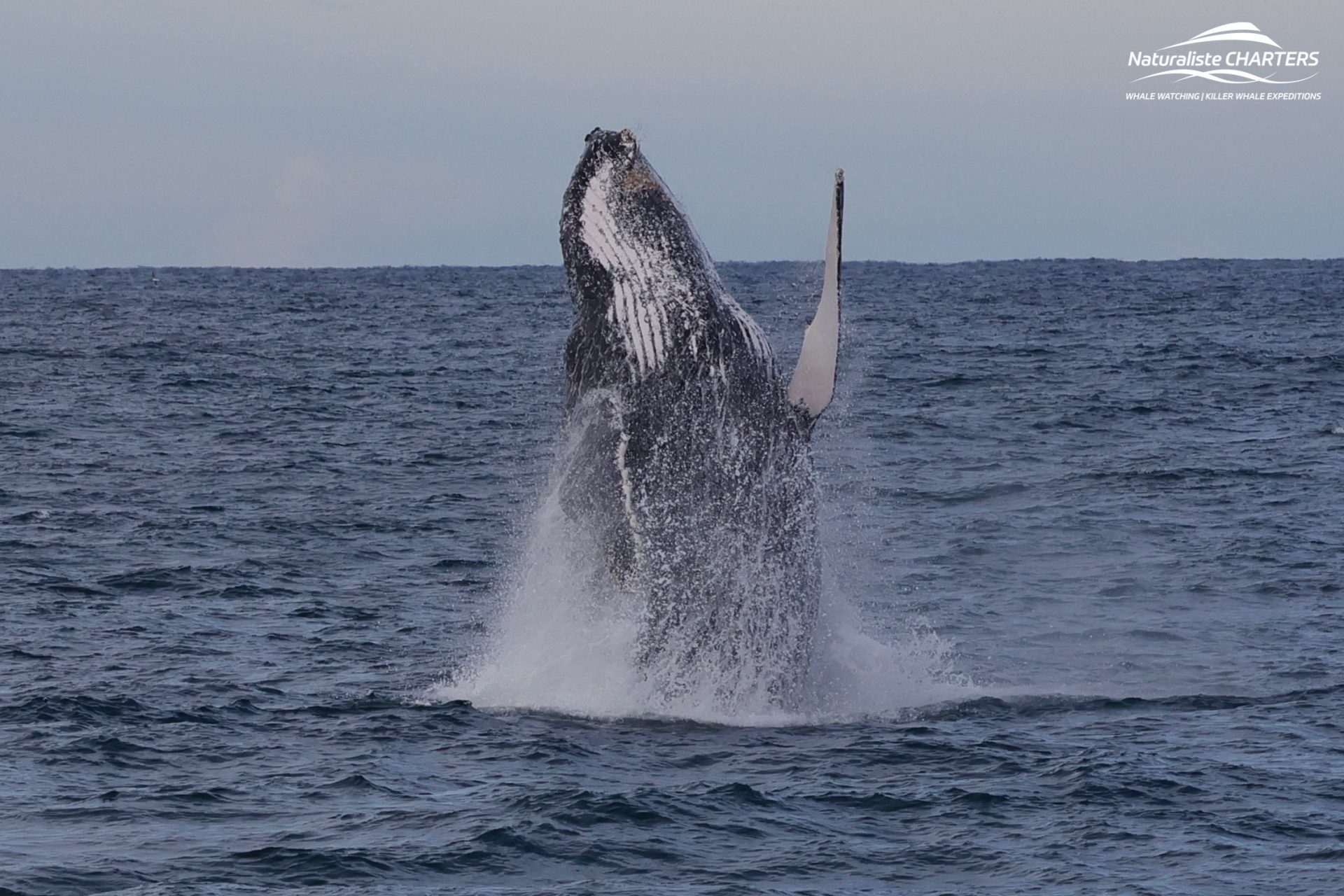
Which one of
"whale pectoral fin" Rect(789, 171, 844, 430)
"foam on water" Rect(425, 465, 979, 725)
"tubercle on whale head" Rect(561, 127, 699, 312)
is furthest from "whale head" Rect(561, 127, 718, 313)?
"foam on water" Rect(425, 465, 979, 725)

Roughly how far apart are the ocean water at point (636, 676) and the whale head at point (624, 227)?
1.49 metres

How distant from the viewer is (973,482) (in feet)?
95.6

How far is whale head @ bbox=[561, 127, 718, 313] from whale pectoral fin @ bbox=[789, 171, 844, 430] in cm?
95

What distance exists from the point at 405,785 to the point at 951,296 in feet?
285

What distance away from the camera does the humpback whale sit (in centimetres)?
1318

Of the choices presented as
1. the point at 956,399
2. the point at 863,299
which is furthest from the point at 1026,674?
the point at 863,299

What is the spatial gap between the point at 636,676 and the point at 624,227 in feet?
11.1

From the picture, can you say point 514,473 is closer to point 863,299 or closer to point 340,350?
point 340,350

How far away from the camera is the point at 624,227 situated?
13188mm

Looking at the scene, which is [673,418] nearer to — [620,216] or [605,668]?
[620,216]

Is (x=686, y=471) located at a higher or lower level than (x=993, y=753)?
higher

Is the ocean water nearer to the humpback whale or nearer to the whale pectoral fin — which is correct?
the humpback whale

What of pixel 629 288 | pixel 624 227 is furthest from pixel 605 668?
pixel 624 227

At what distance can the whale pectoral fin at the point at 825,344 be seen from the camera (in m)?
12.6
